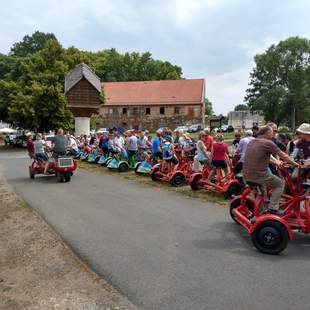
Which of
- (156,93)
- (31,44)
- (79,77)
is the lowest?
(79,77)

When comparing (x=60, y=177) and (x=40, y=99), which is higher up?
(x=40, y=99)

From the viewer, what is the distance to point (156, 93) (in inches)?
2702

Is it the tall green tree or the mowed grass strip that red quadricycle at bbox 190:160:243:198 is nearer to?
the mowed grass strip

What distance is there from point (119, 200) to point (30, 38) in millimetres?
79729

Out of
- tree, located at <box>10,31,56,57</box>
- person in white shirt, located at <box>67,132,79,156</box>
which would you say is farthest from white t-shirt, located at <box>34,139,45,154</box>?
tree, located at <box>10,31,56,57</box>

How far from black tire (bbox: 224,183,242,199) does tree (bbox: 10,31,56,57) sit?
74558 millimetres

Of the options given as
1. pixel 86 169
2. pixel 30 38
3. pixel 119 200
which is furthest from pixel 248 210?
pixel 30 38

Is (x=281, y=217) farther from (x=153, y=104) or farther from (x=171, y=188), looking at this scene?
(x=153, y=104)

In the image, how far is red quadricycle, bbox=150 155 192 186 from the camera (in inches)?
500

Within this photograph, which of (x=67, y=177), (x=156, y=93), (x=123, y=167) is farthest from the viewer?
(x=156, y=93)

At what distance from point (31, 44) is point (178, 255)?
8334 cm

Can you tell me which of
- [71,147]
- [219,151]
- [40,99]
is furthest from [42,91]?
[219,151]

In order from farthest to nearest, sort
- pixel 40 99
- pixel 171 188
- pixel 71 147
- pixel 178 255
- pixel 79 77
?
pixel 40 99 → pixel 79 77 → pixel 71 147 → pixel 171 188 → pixel 178 255

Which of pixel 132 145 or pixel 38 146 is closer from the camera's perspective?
pixel 38 146
